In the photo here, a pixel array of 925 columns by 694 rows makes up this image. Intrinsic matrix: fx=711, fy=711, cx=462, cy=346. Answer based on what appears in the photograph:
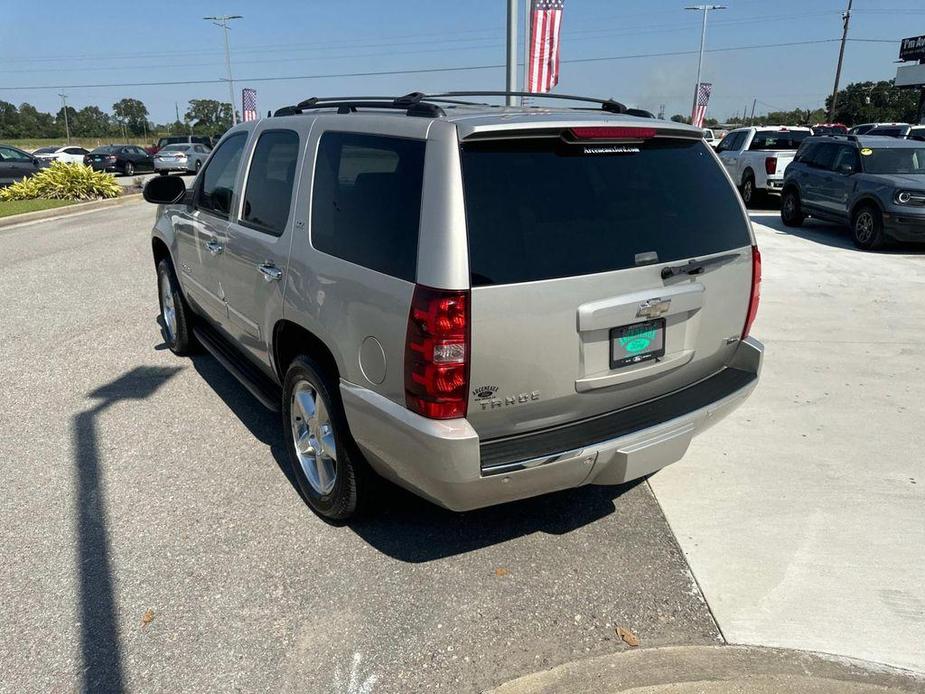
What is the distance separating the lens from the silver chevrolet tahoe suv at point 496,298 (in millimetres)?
2615

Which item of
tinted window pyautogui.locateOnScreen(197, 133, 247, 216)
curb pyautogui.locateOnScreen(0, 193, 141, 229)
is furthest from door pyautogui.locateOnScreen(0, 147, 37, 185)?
tinted window pyautogui.locateOnScreen(197, 133, 247, 216)

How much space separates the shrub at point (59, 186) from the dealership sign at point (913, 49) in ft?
191

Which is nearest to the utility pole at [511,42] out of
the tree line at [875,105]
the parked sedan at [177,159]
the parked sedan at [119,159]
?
the parked sedan at [177,159]

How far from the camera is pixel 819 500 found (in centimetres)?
374

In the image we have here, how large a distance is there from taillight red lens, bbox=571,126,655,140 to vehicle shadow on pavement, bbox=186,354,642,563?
1.78m

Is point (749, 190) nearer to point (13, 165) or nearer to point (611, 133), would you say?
point (611, 133)

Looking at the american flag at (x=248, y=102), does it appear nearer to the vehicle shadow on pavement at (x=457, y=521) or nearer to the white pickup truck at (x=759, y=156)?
the white pickup truck at (x=759, y=156)

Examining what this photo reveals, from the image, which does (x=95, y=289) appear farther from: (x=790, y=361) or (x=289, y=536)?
(x=790, y=361)

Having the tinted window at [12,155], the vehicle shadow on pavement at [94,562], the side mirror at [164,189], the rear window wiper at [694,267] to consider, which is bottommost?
the vehicle shadow on pavement at [94,562]

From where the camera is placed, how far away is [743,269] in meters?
3.39

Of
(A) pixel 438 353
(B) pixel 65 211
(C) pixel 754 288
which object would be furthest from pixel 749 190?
(B) pixel 65 211

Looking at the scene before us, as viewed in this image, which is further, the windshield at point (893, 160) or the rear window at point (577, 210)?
the windshield at point (893, 160)

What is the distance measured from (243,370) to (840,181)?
11.1 metres

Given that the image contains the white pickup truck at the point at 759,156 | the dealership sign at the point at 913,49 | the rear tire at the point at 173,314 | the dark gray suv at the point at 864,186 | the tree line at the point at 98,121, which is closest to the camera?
the rear tire at the point at 173,314
